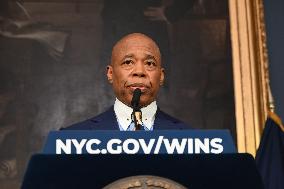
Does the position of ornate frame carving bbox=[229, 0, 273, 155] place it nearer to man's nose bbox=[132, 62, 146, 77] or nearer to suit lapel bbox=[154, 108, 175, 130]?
suit lapel bbox=[154, 108, 175, 130]

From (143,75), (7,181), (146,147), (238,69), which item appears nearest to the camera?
(146,147)

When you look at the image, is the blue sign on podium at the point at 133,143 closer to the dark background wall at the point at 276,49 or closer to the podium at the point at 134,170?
the podium at the point at 134,170

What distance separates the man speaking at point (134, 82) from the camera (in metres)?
2.72

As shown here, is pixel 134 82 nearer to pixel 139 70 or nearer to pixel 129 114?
pixel 139 70

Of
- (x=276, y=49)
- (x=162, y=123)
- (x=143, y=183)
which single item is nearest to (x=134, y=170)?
(x=143, y=183)

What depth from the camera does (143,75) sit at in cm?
272

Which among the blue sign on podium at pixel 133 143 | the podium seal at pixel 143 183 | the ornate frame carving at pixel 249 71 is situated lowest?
the podium seal at pixel 143 183

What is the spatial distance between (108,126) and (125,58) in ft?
1.14

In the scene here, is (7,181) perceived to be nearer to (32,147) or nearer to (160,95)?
(32,147)

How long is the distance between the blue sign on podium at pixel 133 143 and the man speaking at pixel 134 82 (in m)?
0.73

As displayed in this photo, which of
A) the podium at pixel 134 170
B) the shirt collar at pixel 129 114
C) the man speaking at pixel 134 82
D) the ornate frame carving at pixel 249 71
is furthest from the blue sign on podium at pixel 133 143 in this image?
the ornate frame carving at pixel 249 71

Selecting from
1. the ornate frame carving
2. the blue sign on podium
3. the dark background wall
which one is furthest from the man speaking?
the dark background wall

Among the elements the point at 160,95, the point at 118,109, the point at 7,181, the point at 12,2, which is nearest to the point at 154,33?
the point at 160,95

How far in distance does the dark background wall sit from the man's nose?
309cm
